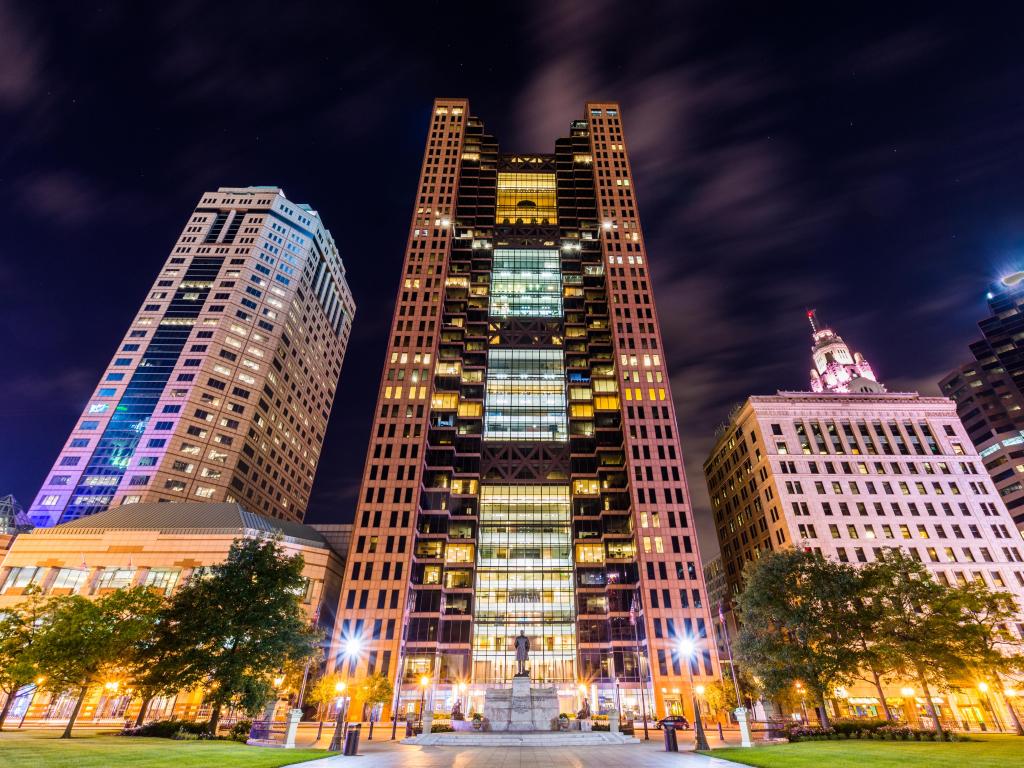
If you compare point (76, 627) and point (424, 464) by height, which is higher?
point (424, 464)

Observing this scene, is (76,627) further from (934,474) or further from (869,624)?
(934,474)

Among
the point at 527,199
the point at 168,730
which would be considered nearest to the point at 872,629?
the point at 168,730

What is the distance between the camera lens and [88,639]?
3916 centimetres

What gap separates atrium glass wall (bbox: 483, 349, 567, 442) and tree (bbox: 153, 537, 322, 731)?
2312 inches

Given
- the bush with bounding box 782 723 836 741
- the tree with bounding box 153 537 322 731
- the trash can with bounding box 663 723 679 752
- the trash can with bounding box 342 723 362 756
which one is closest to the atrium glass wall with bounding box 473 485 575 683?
the tree with bounding box 153 537 322 731

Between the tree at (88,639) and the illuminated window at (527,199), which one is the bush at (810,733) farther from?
the illuminated window at (527,199)

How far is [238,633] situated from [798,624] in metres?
48.9

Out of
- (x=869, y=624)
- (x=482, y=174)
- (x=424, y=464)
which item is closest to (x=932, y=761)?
(x=869, y=624)

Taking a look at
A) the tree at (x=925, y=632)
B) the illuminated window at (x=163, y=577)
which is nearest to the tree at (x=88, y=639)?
the illuminated window at (x=163, y=577)

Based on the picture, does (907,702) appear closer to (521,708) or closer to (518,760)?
(521,708)

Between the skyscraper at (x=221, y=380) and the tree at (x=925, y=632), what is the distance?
11067 centimetres

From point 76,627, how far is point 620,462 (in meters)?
77.7

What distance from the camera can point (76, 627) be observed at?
1558 inches

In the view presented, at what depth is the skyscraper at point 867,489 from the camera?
8106 centimetres
